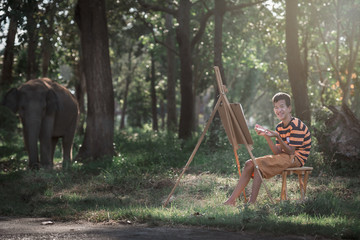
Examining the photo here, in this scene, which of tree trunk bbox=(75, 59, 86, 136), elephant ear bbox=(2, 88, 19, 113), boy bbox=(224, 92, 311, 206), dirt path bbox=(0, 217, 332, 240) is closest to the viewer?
dirt path bbox=(0, 217, 332, 240)

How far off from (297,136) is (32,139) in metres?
8.03

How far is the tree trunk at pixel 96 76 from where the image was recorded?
15.8m

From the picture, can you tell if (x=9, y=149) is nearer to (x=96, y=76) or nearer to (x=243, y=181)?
(x=96, y=76)

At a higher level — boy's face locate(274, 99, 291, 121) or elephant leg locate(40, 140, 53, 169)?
boy's face locate(274, 99, 291, 121)

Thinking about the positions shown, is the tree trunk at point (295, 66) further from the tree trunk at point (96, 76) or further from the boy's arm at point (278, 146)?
the boy's arm at point (278, 146)

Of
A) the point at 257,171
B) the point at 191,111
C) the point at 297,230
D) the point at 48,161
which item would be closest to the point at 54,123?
the point at 48,161

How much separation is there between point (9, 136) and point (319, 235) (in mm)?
13321

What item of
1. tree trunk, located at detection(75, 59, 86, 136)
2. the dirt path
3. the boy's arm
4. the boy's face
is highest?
tree trunk, located at detection(75, 59, 86, 136)

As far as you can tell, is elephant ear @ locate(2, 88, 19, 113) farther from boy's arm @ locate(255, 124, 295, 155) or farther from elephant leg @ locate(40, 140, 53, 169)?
boy's arm @ locate(255, 124, 295, 155)

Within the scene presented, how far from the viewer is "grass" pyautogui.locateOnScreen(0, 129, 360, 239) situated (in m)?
7.40

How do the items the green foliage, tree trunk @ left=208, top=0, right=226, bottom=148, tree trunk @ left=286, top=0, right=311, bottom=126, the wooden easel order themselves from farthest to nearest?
tree trunk @ left=208, top=0, right=226, bottom=148, tree trunk @ left=286, top=0, right=311, bottom=126, the green foliage, the wooden easel

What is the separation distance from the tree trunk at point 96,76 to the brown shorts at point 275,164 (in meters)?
7.89

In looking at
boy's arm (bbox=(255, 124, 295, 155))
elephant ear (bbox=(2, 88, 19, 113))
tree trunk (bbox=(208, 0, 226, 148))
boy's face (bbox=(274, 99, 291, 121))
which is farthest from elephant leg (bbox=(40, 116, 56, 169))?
boy's face (bbox=(274, 99, 291, 121))

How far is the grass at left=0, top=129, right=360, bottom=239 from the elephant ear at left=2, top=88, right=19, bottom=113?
5.28 feet
